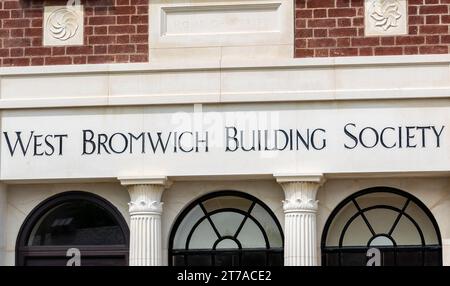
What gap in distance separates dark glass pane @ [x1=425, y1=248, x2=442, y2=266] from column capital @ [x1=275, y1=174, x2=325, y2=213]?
166cm

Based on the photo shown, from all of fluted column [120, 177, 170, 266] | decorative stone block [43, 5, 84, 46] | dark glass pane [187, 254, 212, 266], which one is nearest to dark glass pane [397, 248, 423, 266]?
dark glass pane [187, 254, 212, 266]

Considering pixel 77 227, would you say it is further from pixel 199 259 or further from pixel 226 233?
pixel 226 233

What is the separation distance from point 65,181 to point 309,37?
3912 millimetres

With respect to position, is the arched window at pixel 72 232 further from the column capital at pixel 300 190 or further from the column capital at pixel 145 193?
the column capital at pixel 300 190

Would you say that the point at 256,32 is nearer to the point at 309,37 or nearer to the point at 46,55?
the point at 309,37

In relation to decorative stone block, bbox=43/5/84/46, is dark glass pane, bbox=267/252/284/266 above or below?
below

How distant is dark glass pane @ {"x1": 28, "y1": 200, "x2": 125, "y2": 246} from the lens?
24438 mm

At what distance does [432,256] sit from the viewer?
78.0 feet

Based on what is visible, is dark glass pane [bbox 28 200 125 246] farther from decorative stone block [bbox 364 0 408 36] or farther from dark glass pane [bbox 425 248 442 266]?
decorative stone block [bbox 364 0 408 36]

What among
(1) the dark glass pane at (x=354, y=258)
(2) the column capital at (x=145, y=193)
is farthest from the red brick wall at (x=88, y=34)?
(1) the dark glass pane at (x=354, y=258)

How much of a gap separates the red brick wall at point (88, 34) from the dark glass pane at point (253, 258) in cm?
303

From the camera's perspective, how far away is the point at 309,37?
23.9 m

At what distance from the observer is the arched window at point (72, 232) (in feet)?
79.9
